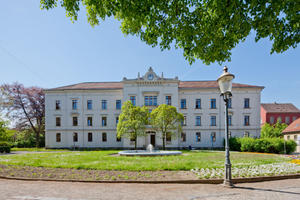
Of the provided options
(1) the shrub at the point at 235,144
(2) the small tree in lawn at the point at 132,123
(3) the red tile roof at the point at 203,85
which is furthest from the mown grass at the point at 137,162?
(3) the red tile roof at the point at 203,85

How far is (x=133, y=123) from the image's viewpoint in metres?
28.9

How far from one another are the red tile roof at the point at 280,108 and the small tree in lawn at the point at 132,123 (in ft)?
134

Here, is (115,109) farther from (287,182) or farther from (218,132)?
(287,182)

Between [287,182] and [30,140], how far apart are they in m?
48.7

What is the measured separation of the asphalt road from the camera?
226 inches

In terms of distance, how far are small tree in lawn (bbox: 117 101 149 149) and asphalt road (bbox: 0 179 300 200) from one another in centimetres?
2139

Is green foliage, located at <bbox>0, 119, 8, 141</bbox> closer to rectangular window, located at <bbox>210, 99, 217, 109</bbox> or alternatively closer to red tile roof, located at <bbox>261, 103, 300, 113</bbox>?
rectangular window, located at <bbox>210, 99, 217, 109</bbox>

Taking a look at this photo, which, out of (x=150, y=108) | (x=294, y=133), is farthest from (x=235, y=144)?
(x=150, y=108)

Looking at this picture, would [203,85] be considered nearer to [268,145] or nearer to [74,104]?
[268,145]

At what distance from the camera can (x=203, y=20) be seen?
217 inches

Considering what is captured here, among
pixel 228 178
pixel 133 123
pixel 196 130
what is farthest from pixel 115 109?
pixel 228 178

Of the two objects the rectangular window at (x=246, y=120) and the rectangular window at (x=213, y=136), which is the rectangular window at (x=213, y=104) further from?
the rectangular window at (x=246, y=120)

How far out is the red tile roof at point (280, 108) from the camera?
53.2 meters

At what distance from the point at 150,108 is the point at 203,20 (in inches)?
Answer: 1199
